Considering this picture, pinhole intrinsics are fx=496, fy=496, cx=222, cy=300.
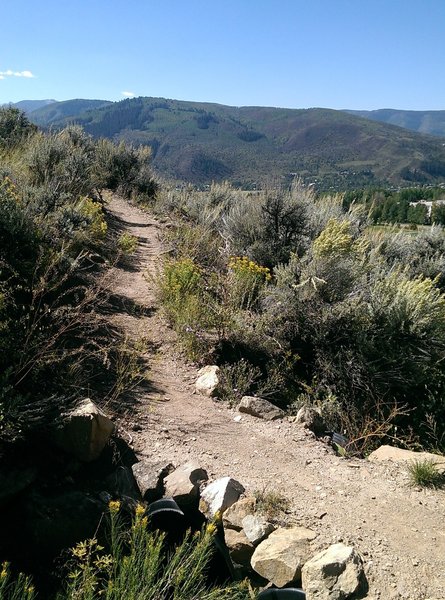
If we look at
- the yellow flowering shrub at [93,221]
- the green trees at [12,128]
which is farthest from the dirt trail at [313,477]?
the green trees at [12,128]

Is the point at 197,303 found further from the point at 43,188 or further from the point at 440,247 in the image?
the point at 440,247

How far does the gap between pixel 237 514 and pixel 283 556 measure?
447 millimetres

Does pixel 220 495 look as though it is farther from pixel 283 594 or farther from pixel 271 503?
pixel 283 594

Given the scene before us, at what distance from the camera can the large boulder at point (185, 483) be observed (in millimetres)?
3508

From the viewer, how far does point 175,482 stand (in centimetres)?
363

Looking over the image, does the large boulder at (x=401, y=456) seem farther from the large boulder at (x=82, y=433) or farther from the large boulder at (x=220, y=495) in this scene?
the large boulder at (x=82, y=433)

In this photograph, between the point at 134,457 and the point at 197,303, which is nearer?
the point at 134,457

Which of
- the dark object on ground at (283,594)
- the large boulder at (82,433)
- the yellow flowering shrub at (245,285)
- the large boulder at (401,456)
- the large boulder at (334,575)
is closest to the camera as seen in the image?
the large boulder at (334,575)

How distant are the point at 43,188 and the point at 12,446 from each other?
5223 mm

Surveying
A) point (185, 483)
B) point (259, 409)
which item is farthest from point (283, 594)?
point (259, 409)

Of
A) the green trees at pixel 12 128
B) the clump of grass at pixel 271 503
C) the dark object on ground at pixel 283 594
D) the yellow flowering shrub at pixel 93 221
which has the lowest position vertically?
the dark object on ground at pixel 283 594

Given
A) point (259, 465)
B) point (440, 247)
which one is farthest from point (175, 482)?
point (440, 247)

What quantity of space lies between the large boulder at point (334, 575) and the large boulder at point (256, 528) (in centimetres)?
36

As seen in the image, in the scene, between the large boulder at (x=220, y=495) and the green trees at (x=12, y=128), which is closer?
the large boulder at (x=220, y=495)
